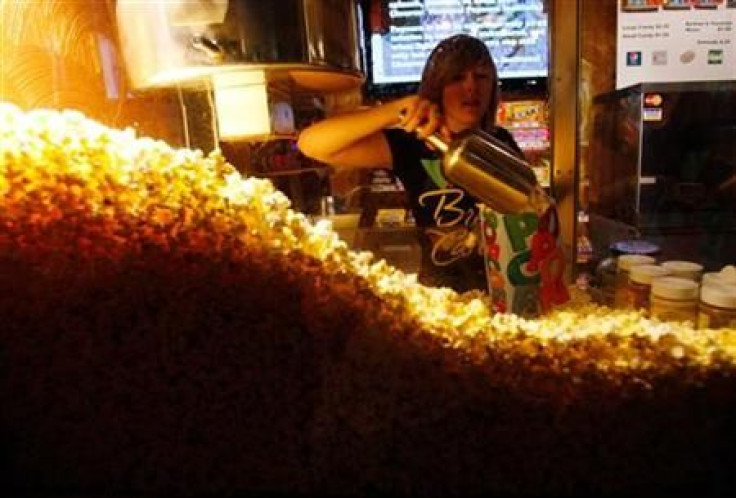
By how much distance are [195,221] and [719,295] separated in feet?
2.04

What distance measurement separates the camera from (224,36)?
0.56 metres

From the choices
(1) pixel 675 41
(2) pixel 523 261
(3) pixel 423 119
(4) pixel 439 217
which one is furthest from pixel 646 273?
(1) pixel 675 41

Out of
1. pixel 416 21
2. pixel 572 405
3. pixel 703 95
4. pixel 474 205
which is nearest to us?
pixel 572 405

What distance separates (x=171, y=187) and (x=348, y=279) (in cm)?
23

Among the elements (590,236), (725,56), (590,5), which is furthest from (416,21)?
(725,56)

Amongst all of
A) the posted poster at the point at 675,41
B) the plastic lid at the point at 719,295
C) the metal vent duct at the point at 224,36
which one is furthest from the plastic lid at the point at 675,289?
the posted poster at the point at 675,41

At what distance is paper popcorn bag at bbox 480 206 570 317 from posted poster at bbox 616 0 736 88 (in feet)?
6.63

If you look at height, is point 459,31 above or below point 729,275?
above

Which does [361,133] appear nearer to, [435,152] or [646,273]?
[435,152]

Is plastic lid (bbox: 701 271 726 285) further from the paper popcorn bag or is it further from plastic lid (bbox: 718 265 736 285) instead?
the paper popcorn bag

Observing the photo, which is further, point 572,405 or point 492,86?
point 492,86

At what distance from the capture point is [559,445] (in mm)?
560

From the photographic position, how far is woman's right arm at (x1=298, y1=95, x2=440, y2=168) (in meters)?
0.86

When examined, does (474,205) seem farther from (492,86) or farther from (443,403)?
(443,403)
